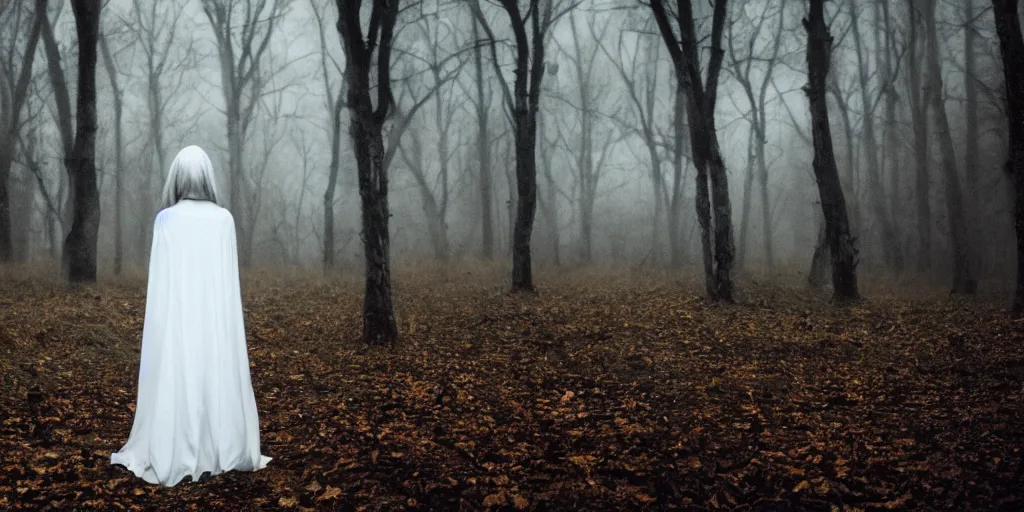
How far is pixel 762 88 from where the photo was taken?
23.8 m

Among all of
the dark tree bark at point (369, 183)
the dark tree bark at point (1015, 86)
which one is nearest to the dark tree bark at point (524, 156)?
the dark tree bark at point (369, 183)

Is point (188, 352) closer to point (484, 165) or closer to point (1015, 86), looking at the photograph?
point (1015, 86)

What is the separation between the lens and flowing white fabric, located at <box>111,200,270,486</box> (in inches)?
186

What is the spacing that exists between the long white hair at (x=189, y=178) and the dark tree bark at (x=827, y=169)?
11393 millimetres

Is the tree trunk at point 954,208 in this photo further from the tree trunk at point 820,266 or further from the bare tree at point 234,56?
the bare tree at point 234,56

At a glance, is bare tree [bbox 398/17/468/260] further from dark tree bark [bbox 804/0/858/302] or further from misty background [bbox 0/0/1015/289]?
dark tree bark [bbox 804/0/858/302]

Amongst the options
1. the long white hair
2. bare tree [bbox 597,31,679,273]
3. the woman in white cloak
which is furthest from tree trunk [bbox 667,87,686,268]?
the woman in white cloak

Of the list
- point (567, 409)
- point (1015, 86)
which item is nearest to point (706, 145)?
point (1015, 86)

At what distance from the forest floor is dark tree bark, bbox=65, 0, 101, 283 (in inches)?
36.5

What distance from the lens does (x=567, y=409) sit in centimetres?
684

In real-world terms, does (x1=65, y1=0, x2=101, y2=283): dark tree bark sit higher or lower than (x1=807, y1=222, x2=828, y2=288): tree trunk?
higher

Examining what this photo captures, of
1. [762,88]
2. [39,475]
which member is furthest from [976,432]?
[762,88]

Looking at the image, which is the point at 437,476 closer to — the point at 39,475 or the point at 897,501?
the point at 39,475

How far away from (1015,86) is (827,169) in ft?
11.4
